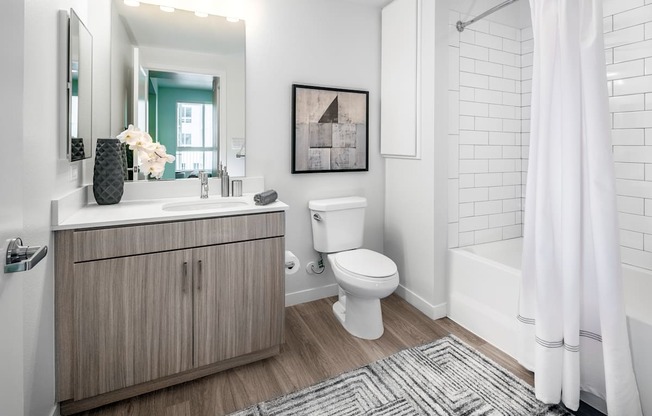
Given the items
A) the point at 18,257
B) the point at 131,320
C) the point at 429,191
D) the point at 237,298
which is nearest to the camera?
the point at 18,257

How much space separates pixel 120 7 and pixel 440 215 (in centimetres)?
241

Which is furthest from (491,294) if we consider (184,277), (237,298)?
(184,277)

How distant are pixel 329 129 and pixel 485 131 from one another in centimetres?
118

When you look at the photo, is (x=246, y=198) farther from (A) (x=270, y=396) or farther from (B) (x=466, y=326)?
(B) (x=466, y=326)

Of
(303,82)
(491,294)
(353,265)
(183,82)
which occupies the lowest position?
(491,294)

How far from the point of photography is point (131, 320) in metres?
1.65

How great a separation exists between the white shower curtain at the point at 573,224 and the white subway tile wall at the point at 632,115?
995 mm

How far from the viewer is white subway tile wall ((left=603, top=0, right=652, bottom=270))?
2145mm

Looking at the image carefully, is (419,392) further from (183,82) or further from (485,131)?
(183,82)

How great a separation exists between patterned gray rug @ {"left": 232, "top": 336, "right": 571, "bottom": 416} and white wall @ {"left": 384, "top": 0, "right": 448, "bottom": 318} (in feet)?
1.97

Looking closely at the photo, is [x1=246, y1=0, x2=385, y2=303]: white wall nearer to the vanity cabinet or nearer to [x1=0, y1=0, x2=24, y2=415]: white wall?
the vanity cabinet

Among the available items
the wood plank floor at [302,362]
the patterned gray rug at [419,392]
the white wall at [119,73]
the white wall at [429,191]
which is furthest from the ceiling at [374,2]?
the patterned gray rug at [419,392]

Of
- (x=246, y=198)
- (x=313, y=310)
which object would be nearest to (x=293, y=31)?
(x=246, y=198)

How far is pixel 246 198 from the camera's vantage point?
236 cm
